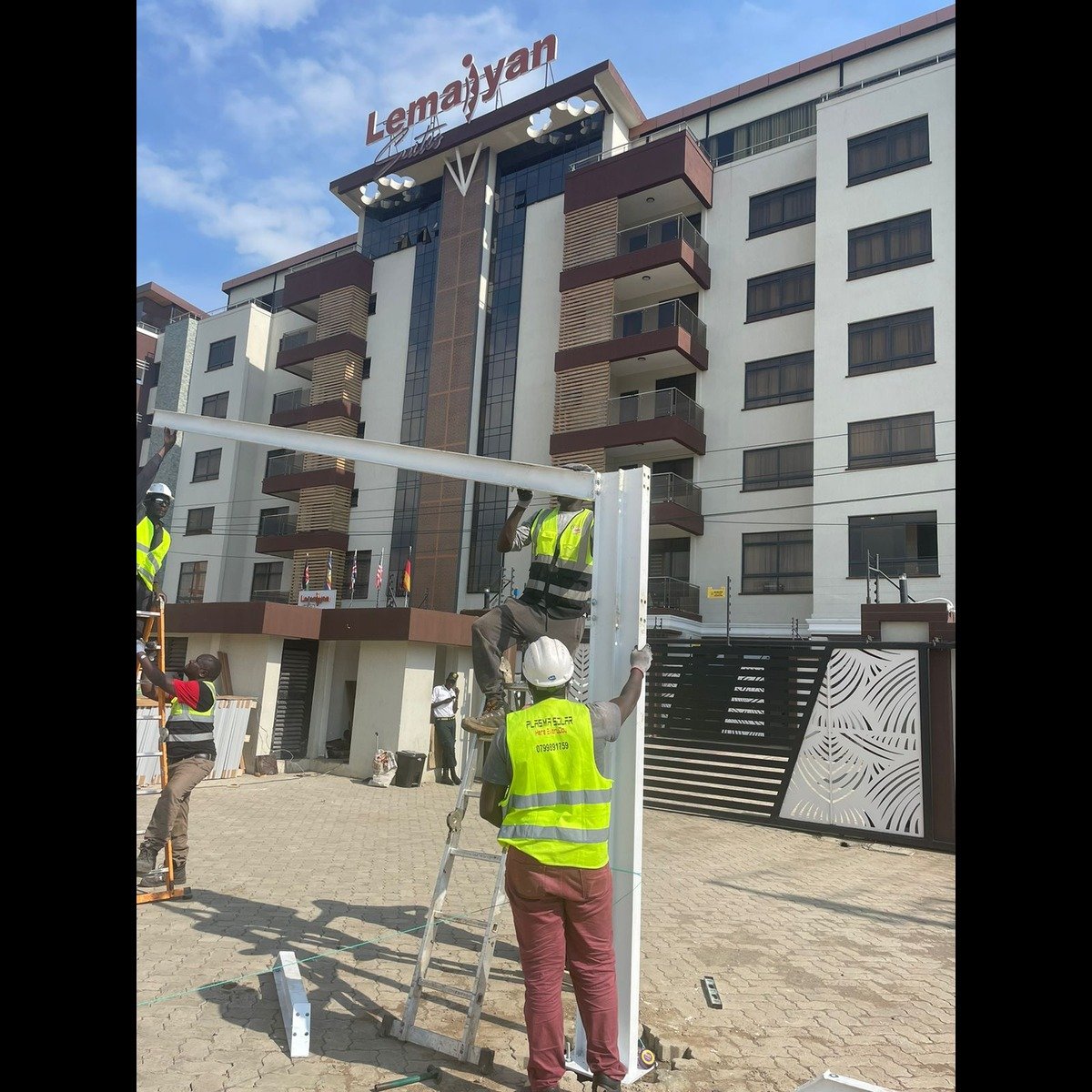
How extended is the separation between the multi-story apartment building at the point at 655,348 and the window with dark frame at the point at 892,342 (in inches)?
2.7

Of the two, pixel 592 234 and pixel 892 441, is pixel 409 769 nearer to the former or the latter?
pixel 892 441

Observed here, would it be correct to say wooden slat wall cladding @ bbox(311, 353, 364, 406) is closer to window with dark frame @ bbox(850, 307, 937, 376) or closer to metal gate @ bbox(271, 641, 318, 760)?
metal gate @ bbox(271, 641, 318, 760)

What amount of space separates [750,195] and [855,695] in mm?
21065

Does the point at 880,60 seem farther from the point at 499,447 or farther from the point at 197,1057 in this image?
the point at 197,1057

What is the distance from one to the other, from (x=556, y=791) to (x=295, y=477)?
31453 mm

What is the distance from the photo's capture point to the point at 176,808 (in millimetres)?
7285

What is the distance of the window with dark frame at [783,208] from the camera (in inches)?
1031

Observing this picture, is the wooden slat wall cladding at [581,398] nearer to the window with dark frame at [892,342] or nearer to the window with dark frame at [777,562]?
the window with dark frame at [777,562]

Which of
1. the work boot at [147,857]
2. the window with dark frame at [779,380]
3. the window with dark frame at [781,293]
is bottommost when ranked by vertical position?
the work boot at [147,857]

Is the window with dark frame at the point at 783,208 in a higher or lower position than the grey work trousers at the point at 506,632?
higher

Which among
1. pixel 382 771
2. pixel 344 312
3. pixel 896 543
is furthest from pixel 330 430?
pixel 896 543

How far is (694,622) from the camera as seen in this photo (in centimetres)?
2522

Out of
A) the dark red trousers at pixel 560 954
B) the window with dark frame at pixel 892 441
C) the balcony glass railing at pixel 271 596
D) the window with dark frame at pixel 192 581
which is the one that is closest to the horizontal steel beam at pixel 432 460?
the dark red trousers at pixel 560 954
